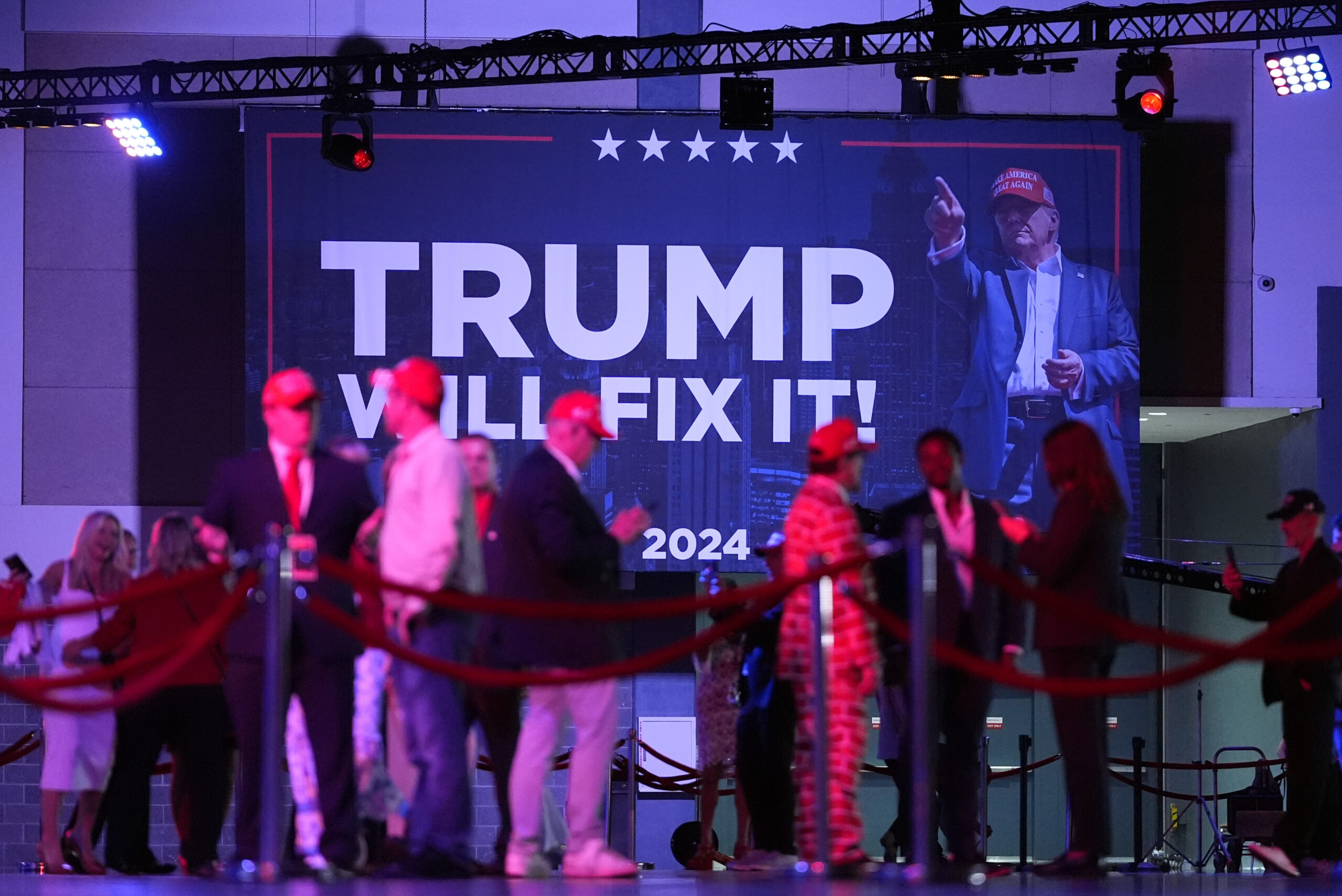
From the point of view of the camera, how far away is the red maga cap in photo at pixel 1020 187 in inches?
496

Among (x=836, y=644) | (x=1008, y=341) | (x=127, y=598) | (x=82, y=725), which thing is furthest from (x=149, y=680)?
(x=1008, y=341)

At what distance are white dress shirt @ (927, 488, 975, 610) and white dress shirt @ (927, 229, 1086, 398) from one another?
640 centimetres

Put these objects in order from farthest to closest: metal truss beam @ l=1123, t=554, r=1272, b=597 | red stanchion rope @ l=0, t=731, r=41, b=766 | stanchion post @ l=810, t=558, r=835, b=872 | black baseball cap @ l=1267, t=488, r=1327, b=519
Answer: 1. metal truss beam @ l=1123, t=554, r=1272, b=597
2. red stanchion rope @ l=0, t=731, r=41, b=766
3. black baseball cap @ l=1267, t=488, r=1327, b=519
4. stanchion post @ l=810, t=558, r=835, b=872

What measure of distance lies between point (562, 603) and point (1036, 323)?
802 centimetres

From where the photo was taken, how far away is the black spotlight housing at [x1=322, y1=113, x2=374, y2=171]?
12.1m

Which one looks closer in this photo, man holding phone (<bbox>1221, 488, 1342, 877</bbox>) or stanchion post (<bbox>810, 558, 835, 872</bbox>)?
stanchion post (<bbox>810, 558, 835, 872</bbox>)

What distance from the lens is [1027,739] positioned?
34.9 ft

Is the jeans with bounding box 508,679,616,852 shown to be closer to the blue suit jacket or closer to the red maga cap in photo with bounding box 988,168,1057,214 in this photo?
the blue suit jacket

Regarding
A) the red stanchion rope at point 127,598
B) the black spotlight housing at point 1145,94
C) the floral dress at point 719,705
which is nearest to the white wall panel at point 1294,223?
the black spotlight housing at point 1145,94

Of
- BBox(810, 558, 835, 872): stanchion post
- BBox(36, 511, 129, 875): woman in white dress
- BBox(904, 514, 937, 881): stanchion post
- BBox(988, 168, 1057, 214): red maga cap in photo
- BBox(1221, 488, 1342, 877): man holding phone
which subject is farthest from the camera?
BBox(988, 168, 1057, 214): red maga cap in photo

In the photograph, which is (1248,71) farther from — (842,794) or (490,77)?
(842,794)

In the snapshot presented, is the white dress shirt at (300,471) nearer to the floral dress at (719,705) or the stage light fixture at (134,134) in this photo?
the floral dress at (719,705)

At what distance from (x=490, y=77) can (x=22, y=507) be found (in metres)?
5.01

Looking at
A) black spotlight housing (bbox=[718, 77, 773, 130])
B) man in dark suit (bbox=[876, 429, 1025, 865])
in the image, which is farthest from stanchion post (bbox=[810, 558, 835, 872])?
black spotlight housing (bbox=[718, 77, 773, 130])
